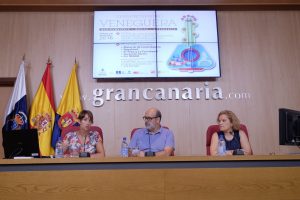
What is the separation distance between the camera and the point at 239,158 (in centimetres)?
207

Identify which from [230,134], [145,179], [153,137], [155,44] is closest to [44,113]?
[153,137]

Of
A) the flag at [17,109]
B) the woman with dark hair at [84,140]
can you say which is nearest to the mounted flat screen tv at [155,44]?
the flag at [17,109]

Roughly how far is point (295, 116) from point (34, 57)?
3.44m

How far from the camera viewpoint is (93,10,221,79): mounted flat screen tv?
14.9ft

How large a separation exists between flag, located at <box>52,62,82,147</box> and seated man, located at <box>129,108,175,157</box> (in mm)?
1122

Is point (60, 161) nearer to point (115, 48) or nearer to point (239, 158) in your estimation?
point (239, 158)

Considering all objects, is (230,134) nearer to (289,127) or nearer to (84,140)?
(289,127)

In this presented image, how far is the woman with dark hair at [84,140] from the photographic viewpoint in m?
3.34

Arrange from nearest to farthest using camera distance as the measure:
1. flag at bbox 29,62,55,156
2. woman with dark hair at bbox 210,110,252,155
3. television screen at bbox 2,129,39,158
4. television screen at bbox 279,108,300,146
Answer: television screen at bbox 2,129,39,158 → television screen at bbox 279,108,300,146 → woman with dark hair at bbox 210,110,252,155 → flag at bbox 29,62,55,156

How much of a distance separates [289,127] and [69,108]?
9.05 feet

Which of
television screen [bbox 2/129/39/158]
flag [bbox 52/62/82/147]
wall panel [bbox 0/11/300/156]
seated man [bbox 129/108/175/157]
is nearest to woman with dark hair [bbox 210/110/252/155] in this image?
seated man [bbox 129/108/175/157]

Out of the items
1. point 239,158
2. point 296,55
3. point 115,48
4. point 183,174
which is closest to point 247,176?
point 239,158

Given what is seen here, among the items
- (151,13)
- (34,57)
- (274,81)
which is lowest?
(274,81)

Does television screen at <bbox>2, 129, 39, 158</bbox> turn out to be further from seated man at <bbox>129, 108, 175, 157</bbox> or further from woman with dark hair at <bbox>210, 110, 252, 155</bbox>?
woman with dark hair at <bbox>210, 110, 252, 155</bbox>
